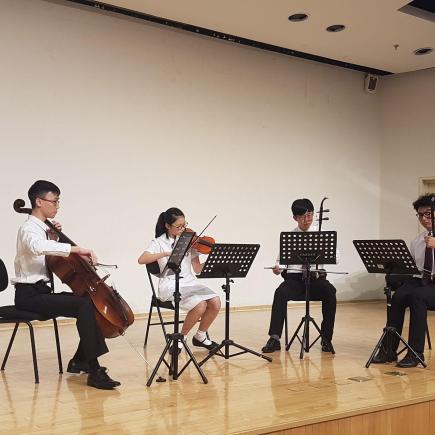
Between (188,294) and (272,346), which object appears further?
(272,346)

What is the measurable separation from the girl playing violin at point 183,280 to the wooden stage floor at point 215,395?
0.32 m

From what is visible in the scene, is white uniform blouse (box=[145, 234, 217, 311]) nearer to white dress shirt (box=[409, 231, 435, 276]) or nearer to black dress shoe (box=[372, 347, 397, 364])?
black dress shoe (box=[372, 347, 397, 364])

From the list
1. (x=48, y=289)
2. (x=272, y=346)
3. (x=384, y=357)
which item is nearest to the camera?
(x=48, y=289)

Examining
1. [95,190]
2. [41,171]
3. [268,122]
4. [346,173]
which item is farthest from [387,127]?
[41,171]

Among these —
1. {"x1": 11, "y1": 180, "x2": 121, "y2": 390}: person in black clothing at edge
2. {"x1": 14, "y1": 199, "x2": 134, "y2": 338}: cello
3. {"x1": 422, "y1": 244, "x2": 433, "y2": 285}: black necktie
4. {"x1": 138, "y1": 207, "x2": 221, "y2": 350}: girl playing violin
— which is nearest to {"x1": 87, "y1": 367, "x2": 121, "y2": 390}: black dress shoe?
{"x1": 11, "y1": 180, "x2": 121, "y2": 390}: person in black clothing at edge

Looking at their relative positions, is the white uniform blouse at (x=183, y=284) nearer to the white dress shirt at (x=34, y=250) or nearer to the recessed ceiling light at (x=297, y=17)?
the white dress shirt at (x=34, y=250)

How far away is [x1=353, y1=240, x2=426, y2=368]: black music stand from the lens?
4340mm

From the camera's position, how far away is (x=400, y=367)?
437 cm

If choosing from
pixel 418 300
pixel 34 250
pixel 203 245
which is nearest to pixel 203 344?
pixel 203 245

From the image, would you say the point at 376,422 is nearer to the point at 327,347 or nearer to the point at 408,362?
the point at 408,362

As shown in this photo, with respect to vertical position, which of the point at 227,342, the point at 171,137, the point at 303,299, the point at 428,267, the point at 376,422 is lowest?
the point at 376,422

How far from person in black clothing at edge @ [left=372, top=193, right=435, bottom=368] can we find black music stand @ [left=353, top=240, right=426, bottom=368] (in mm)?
49

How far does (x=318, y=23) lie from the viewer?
677cm

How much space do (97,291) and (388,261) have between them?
203 centimetres
